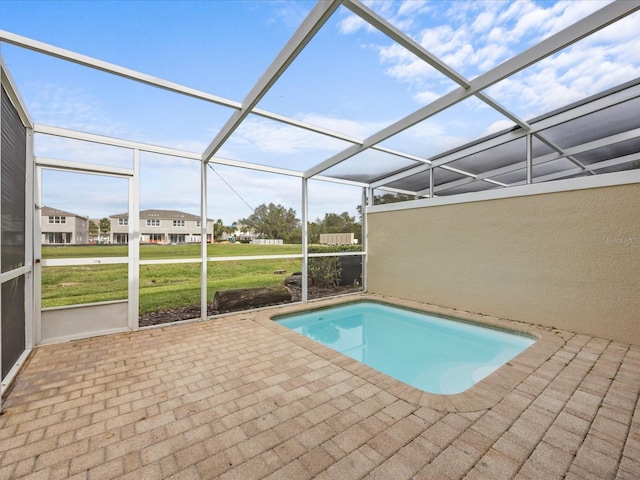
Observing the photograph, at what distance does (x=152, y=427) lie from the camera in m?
2.43

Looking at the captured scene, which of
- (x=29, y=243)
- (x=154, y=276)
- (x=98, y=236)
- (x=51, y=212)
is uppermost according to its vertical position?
(x=51, y=212)

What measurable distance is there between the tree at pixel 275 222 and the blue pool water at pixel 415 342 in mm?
1968

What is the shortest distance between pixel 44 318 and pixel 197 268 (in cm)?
239

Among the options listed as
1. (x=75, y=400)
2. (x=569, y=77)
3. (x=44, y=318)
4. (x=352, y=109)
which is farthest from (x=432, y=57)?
(x=44, y=318)

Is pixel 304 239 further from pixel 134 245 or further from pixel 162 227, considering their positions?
pixel 134 245

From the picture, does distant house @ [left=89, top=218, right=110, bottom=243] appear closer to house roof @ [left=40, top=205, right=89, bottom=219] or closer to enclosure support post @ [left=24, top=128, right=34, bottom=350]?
house roof @ [left=40, top=205, right=89, bottom=219]

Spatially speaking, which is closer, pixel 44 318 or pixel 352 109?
pixel 44 318

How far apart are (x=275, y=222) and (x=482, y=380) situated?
5325 millimetres

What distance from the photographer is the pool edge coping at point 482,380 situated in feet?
9.26

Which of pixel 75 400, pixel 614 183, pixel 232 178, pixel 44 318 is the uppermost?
pixel 232 178

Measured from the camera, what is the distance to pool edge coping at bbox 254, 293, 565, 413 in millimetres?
2822

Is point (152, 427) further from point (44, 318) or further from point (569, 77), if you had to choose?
point (569, 77)

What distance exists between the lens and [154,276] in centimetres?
595

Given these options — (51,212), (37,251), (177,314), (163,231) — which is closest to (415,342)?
(177,314)
